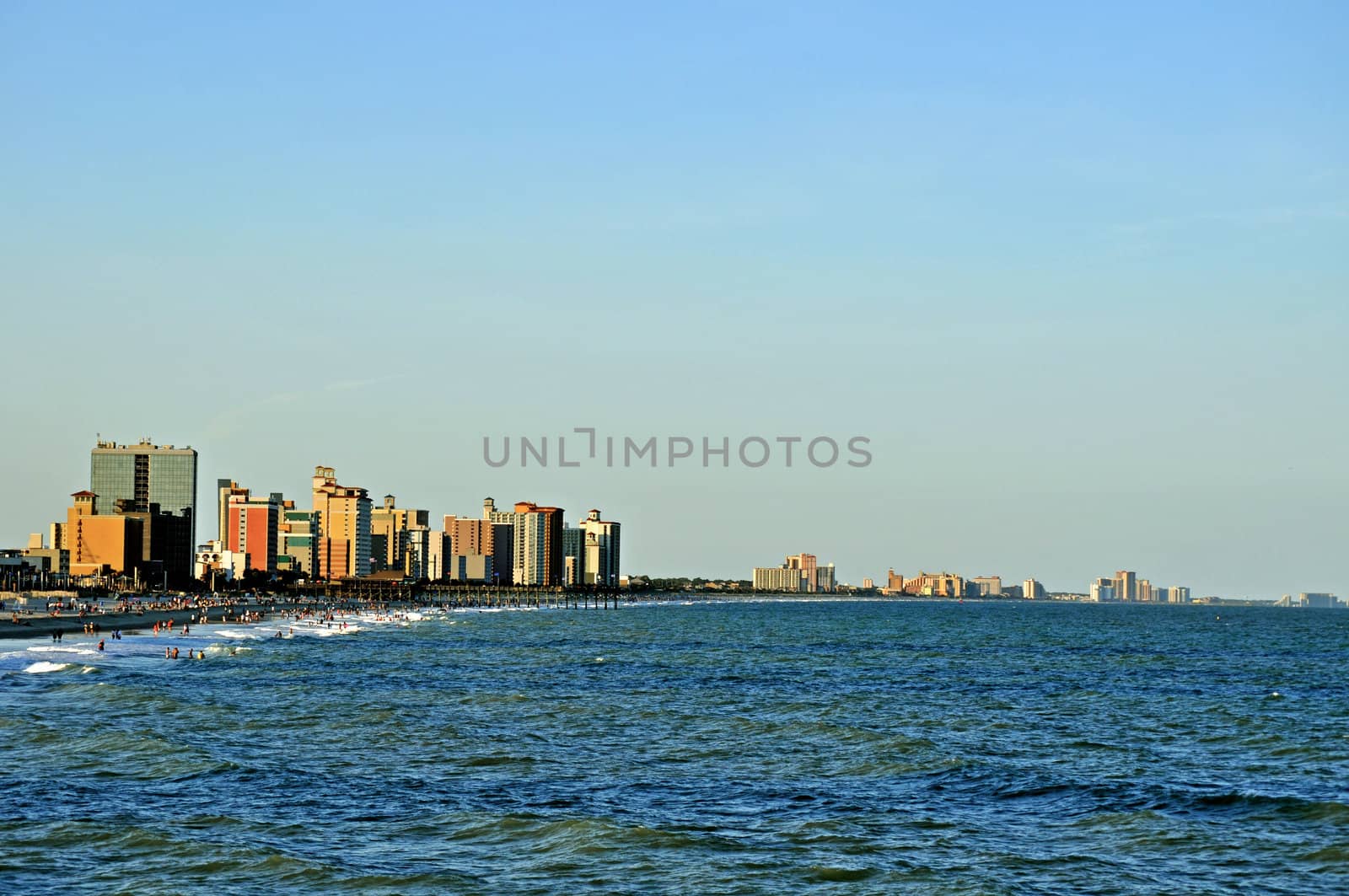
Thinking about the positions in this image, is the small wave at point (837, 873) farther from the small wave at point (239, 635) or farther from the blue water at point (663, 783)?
the small wave at point (239, 635)

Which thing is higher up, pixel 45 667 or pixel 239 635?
pixel 45 667

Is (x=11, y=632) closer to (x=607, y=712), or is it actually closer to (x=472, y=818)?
(x=607, y=712)

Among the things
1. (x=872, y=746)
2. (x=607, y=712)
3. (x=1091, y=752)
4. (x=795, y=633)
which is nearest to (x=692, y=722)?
(x=607, y=712)

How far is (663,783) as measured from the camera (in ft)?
133

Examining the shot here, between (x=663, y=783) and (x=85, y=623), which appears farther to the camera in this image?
(x=85, y=623)

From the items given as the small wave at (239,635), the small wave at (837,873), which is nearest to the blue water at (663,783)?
the small wave at (837,873)

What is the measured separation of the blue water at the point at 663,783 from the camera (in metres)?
29.7

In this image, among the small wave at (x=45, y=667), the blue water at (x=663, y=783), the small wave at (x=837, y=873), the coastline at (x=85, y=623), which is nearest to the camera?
the small wave at (x=837, y=873)

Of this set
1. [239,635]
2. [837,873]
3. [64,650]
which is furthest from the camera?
[239,635]

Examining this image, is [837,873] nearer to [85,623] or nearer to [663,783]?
[663,783]

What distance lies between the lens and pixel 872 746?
48625mm

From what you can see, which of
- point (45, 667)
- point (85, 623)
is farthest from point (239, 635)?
point (45, 667)

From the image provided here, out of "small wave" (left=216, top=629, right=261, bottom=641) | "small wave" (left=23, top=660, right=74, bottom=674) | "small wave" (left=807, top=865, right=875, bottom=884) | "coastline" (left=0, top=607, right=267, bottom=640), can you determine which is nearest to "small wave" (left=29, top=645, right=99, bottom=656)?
"small wave" (left=23, top=660, right=74, bottom=674)

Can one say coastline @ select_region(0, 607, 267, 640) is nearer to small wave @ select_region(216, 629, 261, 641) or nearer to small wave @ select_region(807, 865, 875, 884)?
small wave @ select_region(216, 629, 261, 641)
